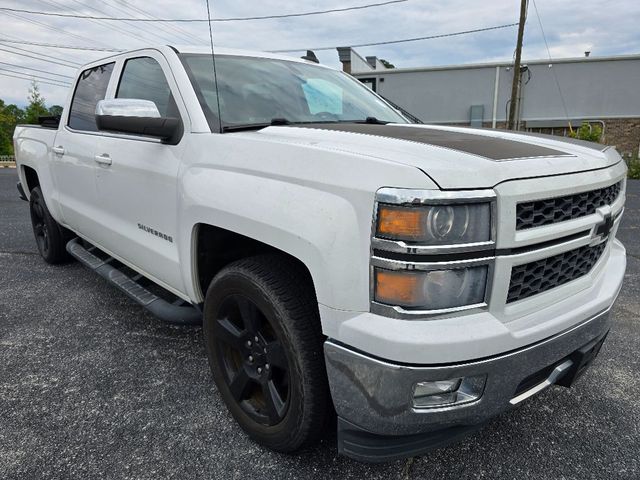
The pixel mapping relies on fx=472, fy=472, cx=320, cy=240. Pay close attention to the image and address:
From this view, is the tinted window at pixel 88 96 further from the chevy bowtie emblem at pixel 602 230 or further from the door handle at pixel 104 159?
the chevy bowtie emblem at pixel 602 230

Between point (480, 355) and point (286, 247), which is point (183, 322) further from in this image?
point (480, 355)

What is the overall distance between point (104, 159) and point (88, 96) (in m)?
1.08

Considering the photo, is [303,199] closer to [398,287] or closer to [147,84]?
[398,287]

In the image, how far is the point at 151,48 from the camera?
2.80 m

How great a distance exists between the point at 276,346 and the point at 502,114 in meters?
23.1

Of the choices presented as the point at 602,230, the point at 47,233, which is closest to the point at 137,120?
the point at 602,230

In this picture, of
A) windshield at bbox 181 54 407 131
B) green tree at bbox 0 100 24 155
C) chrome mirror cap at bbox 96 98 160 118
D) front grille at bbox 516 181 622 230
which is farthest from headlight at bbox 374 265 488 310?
green tree at bbox 0 100 24 155

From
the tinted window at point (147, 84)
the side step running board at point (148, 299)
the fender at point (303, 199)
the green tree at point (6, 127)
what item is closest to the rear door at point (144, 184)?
the tinted window at point (147, 84)

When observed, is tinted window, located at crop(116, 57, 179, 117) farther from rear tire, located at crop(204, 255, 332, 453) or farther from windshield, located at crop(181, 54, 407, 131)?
rear tire, located at crop(204, 255, 332, 453)

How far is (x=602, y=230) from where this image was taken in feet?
6.20

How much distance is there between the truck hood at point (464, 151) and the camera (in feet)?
4.71

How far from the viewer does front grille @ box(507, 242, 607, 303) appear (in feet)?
5.11

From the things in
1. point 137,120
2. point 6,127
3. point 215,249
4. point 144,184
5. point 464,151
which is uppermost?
point 137,120

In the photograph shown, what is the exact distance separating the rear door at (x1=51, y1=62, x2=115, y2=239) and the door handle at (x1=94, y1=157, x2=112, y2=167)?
0.36 feet
